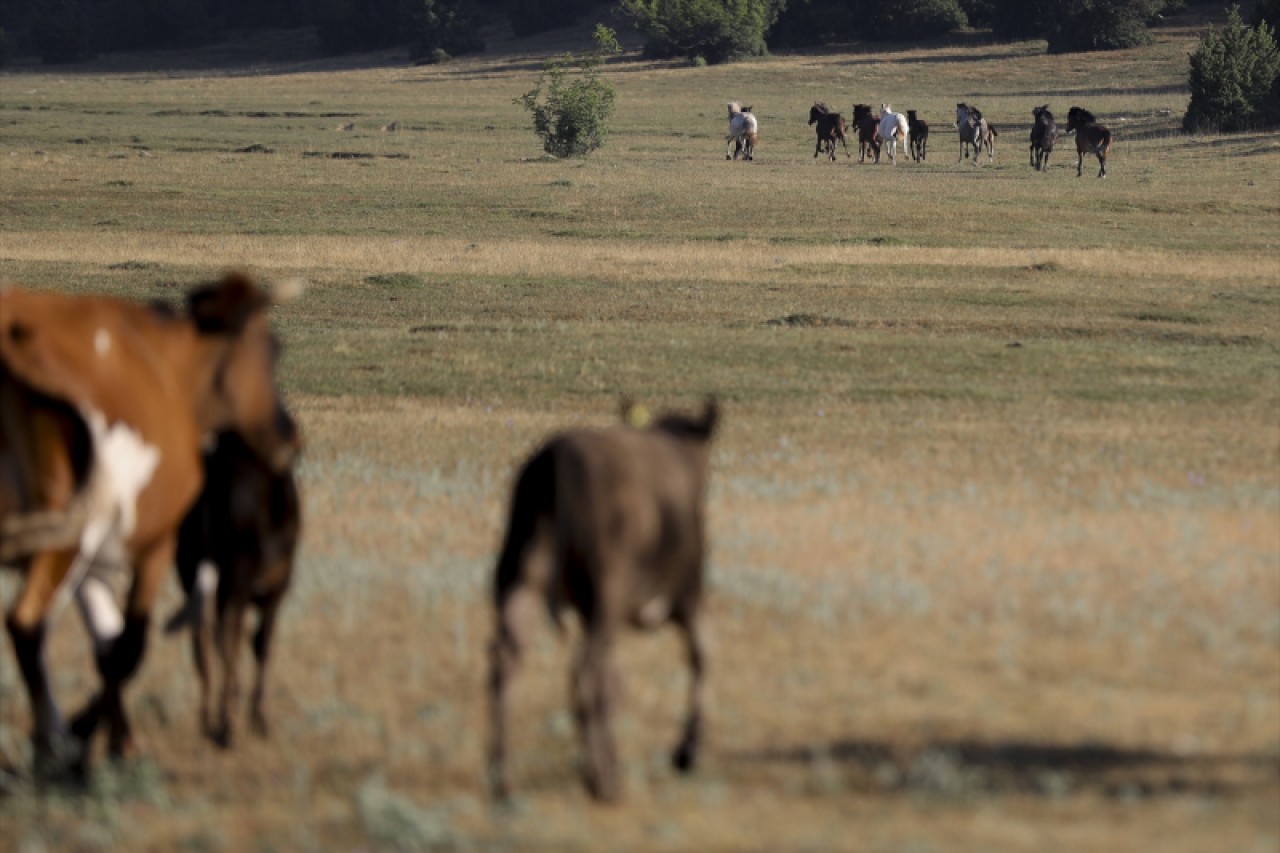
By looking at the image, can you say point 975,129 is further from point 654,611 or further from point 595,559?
point 595,559

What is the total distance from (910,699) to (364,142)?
153 ft

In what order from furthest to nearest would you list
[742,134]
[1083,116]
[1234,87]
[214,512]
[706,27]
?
[706,27]
[1234,87]
[742,134]
[1083,116]
[214,512]

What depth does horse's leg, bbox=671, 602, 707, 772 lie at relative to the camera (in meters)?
6.09

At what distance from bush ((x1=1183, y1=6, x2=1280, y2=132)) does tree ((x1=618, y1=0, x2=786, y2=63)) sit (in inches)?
1635

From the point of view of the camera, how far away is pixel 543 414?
15359 millimetres

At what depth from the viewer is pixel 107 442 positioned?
237 inches

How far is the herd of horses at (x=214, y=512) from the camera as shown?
569cm

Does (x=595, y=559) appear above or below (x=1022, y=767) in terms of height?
above

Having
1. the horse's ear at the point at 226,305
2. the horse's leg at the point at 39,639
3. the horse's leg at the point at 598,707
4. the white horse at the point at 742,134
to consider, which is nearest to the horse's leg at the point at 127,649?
the horse's leg at the point at 39,639

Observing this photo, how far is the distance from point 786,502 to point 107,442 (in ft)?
18.6

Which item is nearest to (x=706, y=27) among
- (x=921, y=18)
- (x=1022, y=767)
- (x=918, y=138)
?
(x=921, y=18)

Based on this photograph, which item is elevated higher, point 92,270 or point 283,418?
point 283,418

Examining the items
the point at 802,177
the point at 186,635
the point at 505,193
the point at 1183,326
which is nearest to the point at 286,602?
the point at 186,635

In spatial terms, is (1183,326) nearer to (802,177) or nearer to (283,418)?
(283,418)
